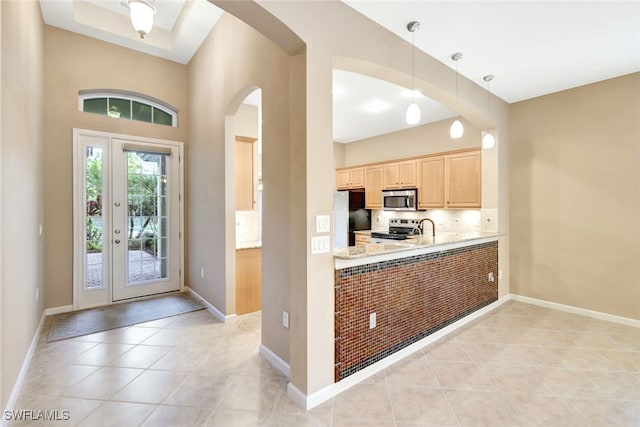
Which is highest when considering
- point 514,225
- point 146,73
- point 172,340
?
point 146,73

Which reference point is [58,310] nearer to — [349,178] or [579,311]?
[349,178]

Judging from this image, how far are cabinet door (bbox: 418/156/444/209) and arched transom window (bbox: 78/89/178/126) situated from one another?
424cm

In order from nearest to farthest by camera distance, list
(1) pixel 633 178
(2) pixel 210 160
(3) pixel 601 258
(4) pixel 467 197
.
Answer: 1. (1) pixel 633 178
2. (3) pixel 601 258
3. (2) pixel 210 160
4. (4) pixel 467 197

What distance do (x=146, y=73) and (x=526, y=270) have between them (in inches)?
247

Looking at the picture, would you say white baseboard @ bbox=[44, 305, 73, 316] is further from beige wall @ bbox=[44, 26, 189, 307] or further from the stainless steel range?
the stainless steel range

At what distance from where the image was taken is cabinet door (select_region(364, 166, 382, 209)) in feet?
19.6

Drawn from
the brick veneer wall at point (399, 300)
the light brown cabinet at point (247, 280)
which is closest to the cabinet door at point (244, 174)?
the light brown cabinet at point (247, 280)

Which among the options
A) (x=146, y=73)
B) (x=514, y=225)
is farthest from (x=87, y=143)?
(x=514, y=225)

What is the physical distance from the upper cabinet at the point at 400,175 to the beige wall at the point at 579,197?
1555 mm

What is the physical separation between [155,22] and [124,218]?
278cm

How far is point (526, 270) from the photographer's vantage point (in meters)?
4.18

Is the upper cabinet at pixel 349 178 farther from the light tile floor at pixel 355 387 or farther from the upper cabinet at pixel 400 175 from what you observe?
the light tile floor at pixel 355 387

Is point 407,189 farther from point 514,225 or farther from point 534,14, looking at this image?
point 534,14

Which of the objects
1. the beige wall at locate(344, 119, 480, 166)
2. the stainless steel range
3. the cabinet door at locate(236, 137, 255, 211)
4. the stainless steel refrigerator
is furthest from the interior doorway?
the beige wall at locate(344, 119, 480, 166)
